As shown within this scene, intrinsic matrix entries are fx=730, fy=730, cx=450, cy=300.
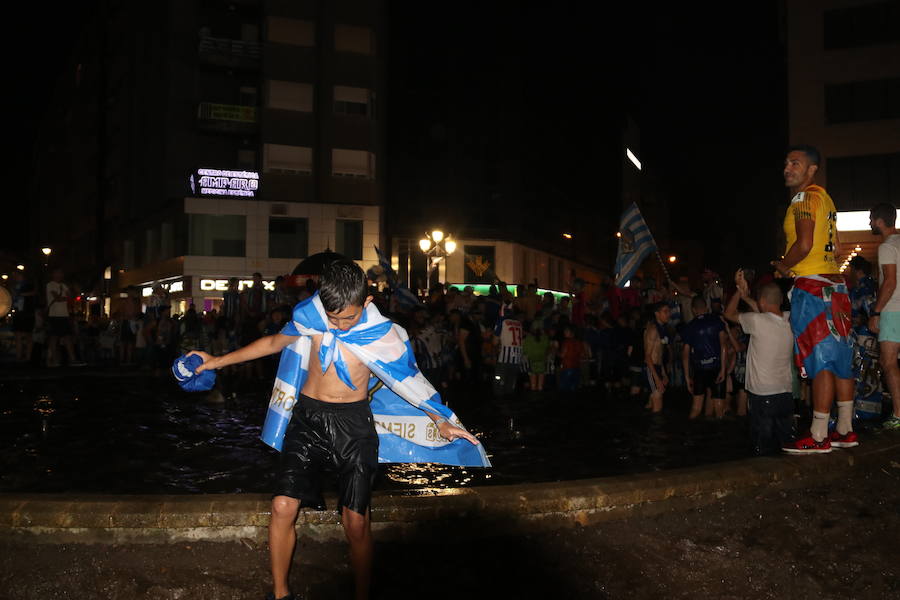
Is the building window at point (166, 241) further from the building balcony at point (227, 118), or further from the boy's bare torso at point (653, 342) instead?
the boy's bare torso at point (653, 342)

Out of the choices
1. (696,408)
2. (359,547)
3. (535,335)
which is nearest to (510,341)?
(535,335)

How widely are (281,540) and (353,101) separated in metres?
36.9

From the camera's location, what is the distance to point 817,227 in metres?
5.36

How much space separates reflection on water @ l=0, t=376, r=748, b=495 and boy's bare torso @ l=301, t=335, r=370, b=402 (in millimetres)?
1357

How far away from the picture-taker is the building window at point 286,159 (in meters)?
37.4

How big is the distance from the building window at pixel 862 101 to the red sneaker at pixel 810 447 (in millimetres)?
31237

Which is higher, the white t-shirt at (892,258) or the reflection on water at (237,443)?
the white t-shirt at (892,258)

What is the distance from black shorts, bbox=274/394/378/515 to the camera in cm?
369

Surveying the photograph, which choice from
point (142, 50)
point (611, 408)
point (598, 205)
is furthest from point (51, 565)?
point (598, 205)

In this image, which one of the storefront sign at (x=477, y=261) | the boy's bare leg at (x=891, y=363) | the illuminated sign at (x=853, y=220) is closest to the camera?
the boy's bare leg at (x=891, y=363)

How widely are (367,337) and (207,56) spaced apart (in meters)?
39.2

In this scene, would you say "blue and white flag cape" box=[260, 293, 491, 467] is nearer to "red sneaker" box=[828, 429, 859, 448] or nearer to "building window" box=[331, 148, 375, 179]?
"red sneaker" box=[828, 429, 859, 448]

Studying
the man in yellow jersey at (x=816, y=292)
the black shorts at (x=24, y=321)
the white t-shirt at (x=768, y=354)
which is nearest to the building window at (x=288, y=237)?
the black shorts at (x=24, y=321)

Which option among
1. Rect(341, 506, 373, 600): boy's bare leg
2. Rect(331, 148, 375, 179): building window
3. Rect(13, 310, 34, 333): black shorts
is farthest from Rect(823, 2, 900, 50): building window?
Rect(341, 506, 373, 600): boy's bare leg
